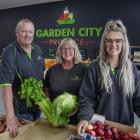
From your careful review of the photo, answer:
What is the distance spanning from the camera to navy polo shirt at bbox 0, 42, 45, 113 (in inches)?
73.2

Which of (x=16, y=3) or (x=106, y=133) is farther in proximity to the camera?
(x=16, y=3)

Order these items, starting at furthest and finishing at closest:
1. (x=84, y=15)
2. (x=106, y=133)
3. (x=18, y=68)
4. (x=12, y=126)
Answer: (x=84, y=15), (x=18, y=68), (x=12, y=126), (x=106, y=133)

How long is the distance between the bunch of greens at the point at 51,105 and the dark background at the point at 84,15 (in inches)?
182

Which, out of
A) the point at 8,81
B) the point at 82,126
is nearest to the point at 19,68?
the point at 8,81

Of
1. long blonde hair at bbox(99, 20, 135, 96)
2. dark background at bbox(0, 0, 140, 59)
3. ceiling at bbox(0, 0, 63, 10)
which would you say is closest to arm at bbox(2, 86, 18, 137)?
long blonde hair at bbox(99, 20, 135, 96)

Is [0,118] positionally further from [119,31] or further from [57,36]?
[57,36]

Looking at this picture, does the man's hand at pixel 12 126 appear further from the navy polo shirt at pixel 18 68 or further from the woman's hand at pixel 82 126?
the woman's hand at pixel 82 126

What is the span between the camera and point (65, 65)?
216 cm

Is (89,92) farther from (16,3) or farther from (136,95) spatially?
(16,3)

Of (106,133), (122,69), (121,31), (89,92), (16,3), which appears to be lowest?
(106,133)

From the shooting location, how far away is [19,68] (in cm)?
194

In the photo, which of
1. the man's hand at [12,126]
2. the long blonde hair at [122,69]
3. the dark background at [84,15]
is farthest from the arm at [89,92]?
the dark background at [84,15]

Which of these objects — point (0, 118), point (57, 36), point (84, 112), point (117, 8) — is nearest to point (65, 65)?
point (84, 112)

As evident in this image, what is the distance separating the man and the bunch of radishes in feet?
1.87
